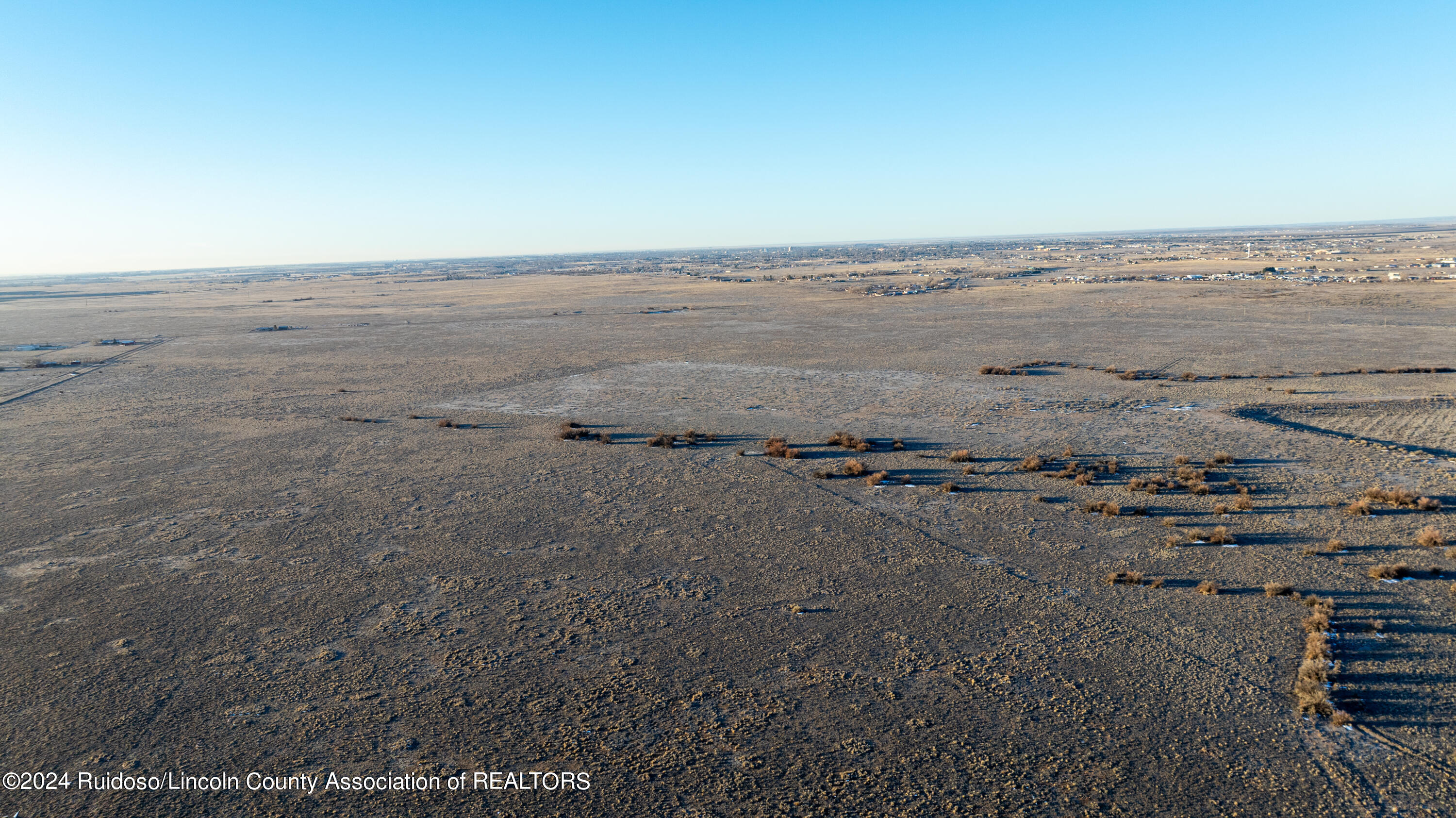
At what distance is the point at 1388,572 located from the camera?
468 inches

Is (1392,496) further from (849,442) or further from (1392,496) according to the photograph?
(849,442)

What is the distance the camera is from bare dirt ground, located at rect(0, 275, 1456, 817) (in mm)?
7891

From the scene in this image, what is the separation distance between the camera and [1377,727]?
824 cm

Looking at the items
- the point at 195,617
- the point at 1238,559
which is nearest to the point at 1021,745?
the point at 1238,559

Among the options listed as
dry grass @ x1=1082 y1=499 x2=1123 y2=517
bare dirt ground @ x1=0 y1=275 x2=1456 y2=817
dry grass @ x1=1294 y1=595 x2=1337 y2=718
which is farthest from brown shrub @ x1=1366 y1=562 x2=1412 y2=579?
dry grass @ x1=1082 y1=499 x2=1123 y2=517

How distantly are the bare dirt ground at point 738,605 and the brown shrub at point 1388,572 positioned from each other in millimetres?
150

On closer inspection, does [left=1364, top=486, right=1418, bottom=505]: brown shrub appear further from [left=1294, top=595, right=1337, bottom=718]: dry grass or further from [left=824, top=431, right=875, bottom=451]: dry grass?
[left=824, top=431, right=875, bottom=451]: dry grass

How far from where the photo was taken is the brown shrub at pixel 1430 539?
1292cm

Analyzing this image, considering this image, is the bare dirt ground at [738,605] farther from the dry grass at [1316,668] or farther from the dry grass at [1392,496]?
the dry grass at [1392,496]

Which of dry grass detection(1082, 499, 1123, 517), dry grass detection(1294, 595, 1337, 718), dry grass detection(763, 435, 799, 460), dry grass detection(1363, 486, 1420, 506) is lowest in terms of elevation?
dry grass detection(1294, 595, 1337, 718)

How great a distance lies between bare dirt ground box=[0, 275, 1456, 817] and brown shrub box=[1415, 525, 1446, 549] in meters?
0.18

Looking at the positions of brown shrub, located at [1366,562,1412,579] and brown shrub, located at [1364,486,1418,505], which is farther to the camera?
brown shrub, located at [1364,486,1418,505]

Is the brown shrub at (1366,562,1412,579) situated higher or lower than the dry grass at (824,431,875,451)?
lower

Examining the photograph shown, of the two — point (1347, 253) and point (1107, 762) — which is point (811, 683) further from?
point (1347, 253)
